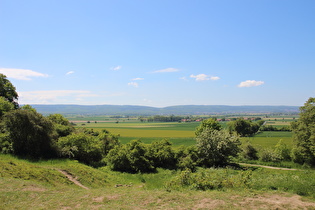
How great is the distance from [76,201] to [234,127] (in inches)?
2886

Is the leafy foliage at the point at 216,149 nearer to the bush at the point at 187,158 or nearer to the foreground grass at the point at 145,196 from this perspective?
the bush at the point at 187,158

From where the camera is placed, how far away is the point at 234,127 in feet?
254

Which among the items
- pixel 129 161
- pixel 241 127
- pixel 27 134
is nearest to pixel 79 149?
pixel 27 134

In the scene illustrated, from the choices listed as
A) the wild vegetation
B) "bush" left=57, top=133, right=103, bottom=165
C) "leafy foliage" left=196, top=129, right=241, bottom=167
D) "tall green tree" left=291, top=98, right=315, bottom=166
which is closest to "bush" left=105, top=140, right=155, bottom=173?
the wild vegetation

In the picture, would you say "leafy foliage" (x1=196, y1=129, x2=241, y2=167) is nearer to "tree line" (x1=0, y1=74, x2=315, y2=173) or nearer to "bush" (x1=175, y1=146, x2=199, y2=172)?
"tree line" (x1=0, y1=74, x2=315, y2=173)

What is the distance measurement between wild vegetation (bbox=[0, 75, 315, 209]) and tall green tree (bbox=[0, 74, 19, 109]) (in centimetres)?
20

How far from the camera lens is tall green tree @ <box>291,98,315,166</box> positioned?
31875 millimetres

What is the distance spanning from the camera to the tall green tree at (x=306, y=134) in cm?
3188

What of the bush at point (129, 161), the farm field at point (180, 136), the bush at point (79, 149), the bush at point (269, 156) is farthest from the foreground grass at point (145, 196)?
the farm field at point (180, 136)

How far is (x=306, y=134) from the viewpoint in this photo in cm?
3256

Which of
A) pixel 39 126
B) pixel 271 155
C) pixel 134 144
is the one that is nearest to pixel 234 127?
pixel 271 155

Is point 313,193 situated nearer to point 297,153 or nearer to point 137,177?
point 137,177

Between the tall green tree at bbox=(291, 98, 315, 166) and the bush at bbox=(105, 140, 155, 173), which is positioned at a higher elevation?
the tall green tree at bbox=(291, 98, 315, 166)

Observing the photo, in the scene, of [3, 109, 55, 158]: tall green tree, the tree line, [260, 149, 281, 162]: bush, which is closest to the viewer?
[3, 109, 55, 158]: tall green tree
